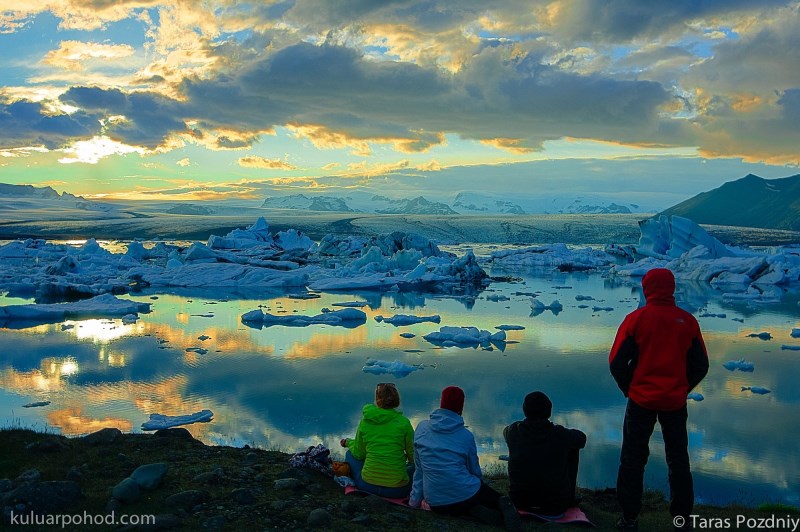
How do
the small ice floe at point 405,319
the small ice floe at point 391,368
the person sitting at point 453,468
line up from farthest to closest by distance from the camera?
the small ice floe at point 405,319 → the small ice floe at point 391,368 → the person sitting at point 453,468

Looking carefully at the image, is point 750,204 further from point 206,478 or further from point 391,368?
point 206,478

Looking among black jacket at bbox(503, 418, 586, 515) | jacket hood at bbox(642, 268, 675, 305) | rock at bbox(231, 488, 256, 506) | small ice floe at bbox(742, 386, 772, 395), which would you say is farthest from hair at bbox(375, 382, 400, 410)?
small ice floe at bbox(742, 386, 772, 395)

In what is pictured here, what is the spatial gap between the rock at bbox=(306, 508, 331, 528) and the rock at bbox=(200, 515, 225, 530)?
1.60 feet

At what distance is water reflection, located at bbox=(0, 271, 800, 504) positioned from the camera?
23.3 feet

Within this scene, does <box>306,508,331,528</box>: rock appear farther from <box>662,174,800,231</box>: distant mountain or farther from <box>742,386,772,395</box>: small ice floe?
<box>662,174,800,231</box>: distant mountain

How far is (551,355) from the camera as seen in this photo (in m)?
12.4

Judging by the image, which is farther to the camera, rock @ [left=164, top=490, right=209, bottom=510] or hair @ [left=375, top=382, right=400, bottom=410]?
hair @ [left=375, top=382, right=400, bottom=410]

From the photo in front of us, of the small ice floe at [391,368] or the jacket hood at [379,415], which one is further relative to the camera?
the small ice floe at [391,368]

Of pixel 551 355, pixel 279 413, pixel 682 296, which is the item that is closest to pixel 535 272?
pixel 682 296

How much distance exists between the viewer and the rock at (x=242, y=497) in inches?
161

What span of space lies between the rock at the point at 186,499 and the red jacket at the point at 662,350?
268 cm

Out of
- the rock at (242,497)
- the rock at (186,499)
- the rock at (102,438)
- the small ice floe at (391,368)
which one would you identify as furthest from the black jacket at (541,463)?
the small ice floe at (391,368)

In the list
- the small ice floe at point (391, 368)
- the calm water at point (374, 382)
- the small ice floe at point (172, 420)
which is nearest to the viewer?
the calm water at point (374, 382)

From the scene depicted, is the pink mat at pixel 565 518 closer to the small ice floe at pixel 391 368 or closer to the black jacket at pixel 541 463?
the black jacket at pixel 541 463
